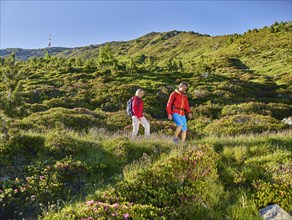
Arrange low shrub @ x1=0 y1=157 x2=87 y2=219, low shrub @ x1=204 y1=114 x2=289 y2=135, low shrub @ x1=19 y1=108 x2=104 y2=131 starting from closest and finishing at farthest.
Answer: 1. low shrub @ x1=0 y1=157 x2=87 y2=219
2. low shrub @ x1=19 y1=108 x2=104 y2=131
3. low shrub @ x1=204 y1=114 x2=289 y2=135

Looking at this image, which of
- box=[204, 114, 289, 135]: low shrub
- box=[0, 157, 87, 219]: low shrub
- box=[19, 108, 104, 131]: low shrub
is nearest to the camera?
box=[0, 157, 87, 219]: low shrub

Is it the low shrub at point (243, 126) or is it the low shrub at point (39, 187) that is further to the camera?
the low shrub at point (243, 126)

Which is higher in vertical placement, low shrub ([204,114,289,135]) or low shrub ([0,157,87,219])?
low shrub ([0,157,87,219])

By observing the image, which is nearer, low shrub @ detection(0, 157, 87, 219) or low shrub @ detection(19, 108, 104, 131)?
low shrub @ detection(0, 157, 87, 219)

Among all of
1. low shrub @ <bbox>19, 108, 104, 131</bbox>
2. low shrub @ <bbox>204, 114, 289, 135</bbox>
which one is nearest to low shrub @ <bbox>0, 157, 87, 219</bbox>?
low shrub @ <bbox>19, 108, 104, 131</bbox>

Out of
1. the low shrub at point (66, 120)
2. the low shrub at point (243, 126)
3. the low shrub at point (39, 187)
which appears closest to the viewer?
the low shrub at point (39, 187)

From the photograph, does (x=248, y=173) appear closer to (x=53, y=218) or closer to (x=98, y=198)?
(x=98, y=198)

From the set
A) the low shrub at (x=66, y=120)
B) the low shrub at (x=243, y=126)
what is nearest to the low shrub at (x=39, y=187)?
the low shrub at (x=66, y=120)

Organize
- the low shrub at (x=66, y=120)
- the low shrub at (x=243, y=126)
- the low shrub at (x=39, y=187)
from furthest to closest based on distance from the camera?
1. the low shrub at (x=243, y=126)
2. the low shrub at (x=66, y=120)
3. the low shrub at (x=39, y=187)

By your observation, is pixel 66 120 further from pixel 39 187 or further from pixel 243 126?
pixel 39 187

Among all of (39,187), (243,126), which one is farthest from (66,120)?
(39,187)

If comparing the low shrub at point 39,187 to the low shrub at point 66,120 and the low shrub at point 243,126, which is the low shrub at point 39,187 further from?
the low shrub at point 243,126

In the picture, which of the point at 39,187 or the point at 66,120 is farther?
the point at 66,120

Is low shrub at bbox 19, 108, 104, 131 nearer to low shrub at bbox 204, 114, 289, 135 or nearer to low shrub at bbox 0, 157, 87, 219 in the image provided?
low shrub at bbox 204, 114, 289, 135
